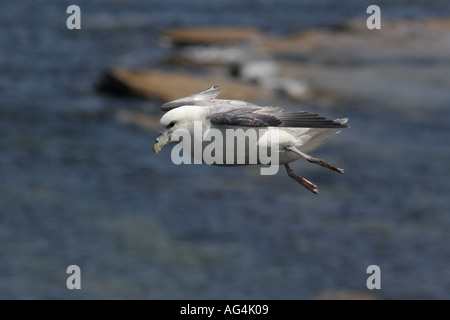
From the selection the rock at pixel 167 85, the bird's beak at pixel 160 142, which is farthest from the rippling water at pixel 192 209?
the bird's beak at pixel 160 142

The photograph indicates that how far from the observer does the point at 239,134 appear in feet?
25.4

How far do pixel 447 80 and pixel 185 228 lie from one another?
94.0ft

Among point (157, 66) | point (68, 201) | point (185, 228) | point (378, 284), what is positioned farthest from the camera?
point (157, 66)

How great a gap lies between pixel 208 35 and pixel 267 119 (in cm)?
6307

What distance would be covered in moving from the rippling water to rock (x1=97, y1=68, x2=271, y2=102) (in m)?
2.01

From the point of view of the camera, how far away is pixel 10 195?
53156 mm

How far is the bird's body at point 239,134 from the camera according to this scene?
24.3ft

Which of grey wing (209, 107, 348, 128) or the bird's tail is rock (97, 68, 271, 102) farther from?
grey wing (209, 107, 348, 128)

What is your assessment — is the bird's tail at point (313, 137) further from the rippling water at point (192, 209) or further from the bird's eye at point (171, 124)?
the rippling water at point (192, 209)

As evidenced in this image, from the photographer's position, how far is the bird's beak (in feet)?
24.7

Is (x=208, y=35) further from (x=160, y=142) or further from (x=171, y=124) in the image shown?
(x=160, y=142)

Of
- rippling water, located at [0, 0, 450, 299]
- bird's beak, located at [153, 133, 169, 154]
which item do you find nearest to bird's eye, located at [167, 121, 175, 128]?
bird's beak, located at [153, 133, 169, 154]
